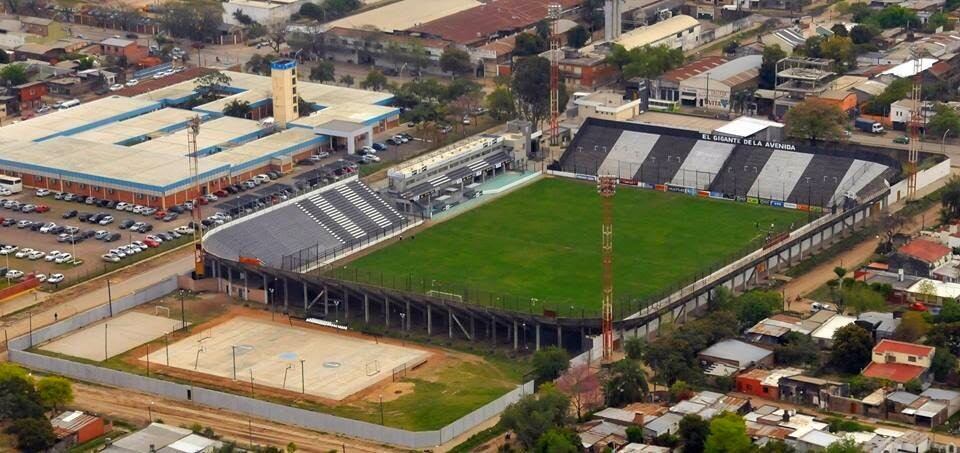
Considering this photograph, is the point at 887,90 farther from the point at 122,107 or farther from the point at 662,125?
the point at 122,107

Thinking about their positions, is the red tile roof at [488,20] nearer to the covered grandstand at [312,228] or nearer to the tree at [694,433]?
the covered grandstand at [312,228]

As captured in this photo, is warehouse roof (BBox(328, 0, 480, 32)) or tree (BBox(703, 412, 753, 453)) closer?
tree (BBox(703, 412, 753, 453))

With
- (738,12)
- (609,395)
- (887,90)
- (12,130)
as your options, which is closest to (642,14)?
(738,12)

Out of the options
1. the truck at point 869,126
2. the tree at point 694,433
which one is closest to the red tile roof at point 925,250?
the tree at point 694,433

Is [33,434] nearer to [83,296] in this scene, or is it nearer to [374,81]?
[83,296]

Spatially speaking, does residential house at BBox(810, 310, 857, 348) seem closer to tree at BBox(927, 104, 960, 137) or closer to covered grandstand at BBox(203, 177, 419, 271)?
covered grandstand at BBox(203, 177, 419, 271)

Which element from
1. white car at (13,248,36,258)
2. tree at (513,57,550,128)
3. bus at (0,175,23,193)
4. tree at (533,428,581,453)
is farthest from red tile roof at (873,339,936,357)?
bus at (0,175,23,193)
